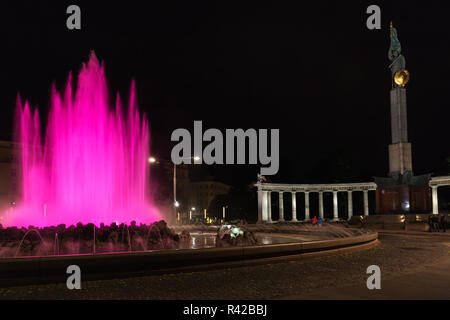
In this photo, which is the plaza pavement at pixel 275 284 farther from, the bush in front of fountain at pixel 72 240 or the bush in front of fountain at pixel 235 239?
the bush in front of fountain at pixel 72 240

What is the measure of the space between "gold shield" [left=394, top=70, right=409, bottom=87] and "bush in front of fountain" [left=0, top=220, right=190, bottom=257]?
4182 cm

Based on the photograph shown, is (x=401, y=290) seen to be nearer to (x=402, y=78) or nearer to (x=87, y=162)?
(x=87, y=162)

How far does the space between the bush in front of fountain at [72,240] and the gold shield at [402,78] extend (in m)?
41.8

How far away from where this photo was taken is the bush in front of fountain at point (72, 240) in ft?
50.6

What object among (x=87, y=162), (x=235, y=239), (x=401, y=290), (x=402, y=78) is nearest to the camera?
(x=401, y=290)

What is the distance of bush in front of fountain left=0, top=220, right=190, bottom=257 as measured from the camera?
15430 millimetres

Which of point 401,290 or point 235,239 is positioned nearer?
point 401,290

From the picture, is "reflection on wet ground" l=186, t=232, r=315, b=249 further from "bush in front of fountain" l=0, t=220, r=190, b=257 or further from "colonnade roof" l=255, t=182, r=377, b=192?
"colonnade roof" l=255, t=182, r=377, b=192

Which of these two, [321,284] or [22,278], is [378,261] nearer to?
[321,284]

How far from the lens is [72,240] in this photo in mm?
16141

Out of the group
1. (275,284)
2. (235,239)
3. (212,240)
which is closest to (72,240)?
(235,239)

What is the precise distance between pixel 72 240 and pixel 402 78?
4493cm

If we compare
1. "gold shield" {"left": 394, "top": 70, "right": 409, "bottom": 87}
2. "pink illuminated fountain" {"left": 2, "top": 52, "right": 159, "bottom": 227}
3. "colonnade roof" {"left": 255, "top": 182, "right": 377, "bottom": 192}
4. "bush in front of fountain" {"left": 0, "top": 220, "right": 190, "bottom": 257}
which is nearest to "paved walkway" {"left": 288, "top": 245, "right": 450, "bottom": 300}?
"bush in front of fountain" {"left": 0, "top": 220, "right": 190, "bottom": 257}
